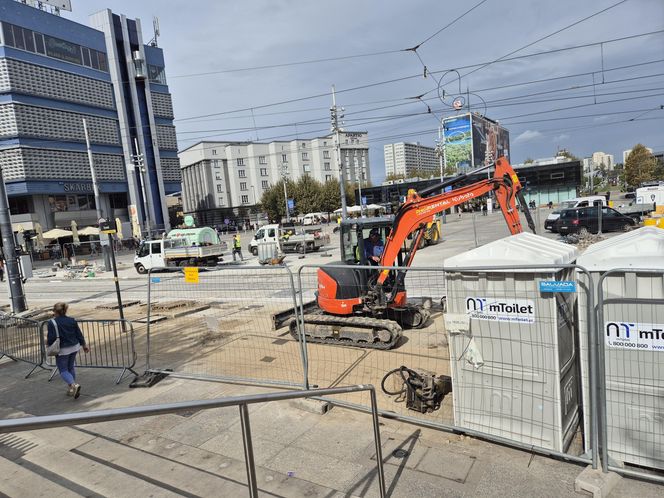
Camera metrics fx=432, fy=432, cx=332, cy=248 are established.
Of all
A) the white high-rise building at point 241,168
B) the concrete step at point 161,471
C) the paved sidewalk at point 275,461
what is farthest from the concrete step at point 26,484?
the white high-rise building at point 241,168

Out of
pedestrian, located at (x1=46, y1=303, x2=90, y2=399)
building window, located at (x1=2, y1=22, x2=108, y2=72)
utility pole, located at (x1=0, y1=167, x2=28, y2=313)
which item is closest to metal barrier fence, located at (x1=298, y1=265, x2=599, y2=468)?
pedestrian, located at (x1=46, y1=303, x2=90, y2=399)

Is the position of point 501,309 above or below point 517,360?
above

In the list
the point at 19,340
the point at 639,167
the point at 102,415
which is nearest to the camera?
the point at 102,415

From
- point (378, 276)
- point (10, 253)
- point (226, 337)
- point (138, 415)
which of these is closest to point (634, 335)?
point (138, 415)

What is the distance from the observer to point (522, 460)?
4062mm

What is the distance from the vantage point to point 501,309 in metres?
4.21

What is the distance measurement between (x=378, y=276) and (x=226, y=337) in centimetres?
354

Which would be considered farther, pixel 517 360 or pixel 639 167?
pixel 639 167

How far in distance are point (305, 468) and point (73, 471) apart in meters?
2.31

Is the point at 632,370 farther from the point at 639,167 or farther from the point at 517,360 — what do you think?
the point at 639,167

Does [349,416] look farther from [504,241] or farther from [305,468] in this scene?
[504,241]

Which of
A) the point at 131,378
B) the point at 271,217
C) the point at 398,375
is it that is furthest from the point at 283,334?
the point at 271,217

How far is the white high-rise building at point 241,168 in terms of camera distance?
296 ft

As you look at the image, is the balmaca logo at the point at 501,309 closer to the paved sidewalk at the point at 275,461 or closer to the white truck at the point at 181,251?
the paved sidewalk at the point at 275,461
